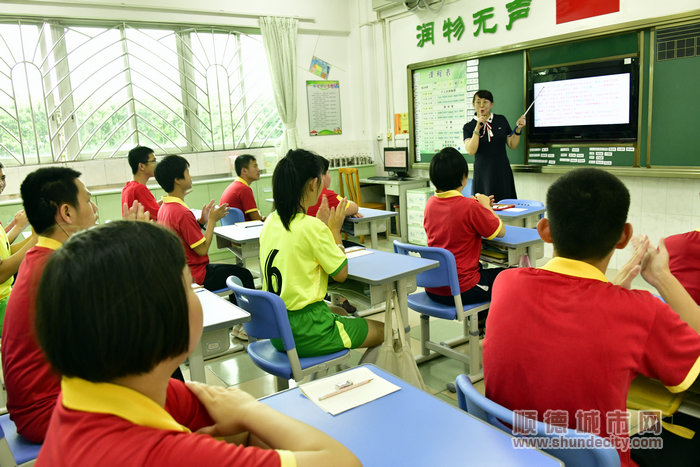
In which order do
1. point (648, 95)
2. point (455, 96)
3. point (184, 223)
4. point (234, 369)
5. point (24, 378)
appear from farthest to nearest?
point (455, 96)
point (648, 95)
point (234, 369)
point (184, 223)
point (24, 378)

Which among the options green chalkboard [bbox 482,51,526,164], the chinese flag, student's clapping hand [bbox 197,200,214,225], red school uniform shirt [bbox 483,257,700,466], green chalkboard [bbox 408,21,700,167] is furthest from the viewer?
green chalkboard [bbox 482,51,526,164]

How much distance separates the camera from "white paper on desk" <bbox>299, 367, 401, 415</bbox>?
3.90 feet

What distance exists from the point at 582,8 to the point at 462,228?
298 centimetres

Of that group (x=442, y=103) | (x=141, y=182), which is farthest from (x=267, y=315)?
(x=442, y=103)

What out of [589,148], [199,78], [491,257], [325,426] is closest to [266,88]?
[199,78]

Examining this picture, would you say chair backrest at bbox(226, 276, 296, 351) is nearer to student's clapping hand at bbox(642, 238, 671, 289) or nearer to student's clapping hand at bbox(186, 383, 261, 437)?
student's clapping hand at bbox(186, 383, 261, 437)

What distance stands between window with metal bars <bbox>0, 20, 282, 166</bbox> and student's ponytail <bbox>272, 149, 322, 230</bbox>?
4.14 meters

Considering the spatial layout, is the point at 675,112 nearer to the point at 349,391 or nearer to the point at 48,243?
the point at 349,391

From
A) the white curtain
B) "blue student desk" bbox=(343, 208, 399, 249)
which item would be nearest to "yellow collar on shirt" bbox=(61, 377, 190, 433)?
"blue student desk" bbox=(343, 208, 399, 249)

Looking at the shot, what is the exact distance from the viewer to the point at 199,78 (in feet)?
20.0

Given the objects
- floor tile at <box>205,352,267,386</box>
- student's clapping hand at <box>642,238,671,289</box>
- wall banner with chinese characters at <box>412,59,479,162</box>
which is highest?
wall banner with chinese characters at <box>412,59,479,162</box>

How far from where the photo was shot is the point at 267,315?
6.59 ft

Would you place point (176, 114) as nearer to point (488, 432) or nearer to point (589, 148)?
point (589, 148)

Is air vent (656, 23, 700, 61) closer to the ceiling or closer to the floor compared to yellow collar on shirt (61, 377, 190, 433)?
closer to the ceiling
